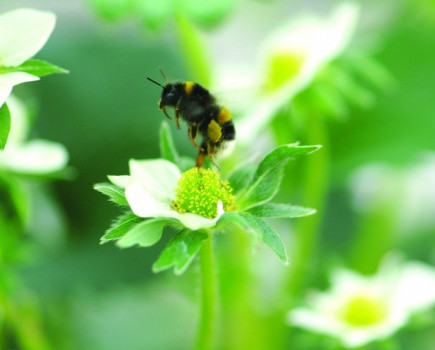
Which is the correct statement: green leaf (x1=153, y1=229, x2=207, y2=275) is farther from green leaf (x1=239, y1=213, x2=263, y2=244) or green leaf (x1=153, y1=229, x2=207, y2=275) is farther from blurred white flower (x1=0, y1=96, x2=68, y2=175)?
blurred white flower (x1=0, y1=96, x2=68, y2=175)

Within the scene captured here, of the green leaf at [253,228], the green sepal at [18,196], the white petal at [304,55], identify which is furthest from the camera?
the white petal at [304,55]

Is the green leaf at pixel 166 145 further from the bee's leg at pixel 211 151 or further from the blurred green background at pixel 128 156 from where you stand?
the blurred green background at pixel 128 156

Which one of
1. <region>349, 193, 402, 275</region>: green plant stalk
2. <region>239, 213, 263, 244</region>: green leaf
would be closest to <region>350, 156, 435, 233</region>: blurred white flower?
<region>349, 193, 402, 275</region>: green plant stalk

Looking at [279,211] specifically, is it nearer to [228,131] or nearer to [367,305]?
[228,131]

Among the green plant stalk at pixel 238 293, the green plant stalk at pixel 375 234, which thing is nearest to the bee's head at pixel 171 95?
the green plant stalk at pixel 238 293

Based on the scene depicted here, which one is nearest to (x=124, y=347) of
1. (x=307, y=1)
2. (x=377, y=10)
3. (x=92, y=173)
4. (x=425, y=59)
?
(x=92, y=173)

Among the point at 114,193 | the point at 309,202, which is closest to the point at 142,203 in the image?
the point at 114,193
